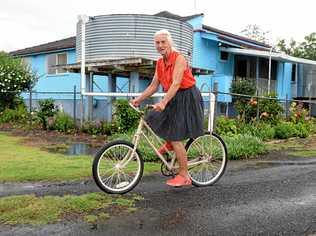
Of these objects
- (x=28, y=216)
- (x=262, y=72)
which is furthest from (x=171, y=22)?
(x=262, y=72)

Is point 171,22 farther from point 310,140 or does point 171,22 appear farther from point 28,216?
point 28,216

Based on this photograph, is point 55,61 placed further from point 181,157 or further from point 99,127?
point 181,157

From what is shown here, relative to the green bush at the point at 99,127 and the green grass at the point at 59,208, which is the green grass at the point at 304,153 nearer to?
the green bush at the point at 99,127

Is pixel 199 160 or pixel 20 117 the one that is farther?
pixel 20 117

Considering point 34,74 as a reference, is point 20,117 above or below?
below

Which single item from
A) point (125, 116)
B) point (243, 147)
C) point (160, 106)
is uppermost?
point (160, 106)

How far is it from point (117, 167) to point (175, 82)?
123 cm

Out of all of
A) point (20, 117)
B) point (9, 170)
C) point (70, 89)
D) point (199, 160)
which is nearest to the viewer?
point (199, 160)

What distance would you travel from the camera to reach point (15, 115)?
18641 mm

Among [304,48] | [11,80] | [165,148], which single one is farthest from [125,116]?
[304,48]

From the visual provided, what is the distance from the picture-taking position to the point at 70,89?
1021 inches

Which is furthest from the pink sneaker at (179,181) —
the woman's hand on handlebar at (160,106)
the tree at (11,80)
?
the tree at (11,80)

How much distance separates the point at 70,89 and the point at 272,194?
21216mm

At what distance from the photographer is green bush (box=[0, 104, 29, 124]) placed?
18141mm
